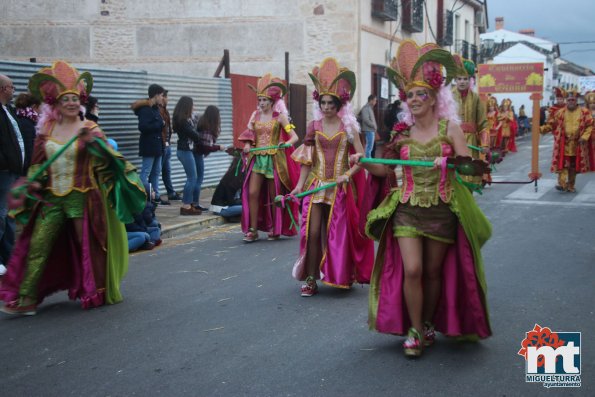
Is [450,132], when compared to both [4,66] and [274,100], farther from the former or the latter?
[4,66]

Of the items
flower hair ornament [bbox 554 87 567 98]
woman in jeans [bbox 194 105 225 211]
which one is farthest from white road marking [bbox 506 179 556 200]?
woman in jeans [bbox 194 105 225 211]

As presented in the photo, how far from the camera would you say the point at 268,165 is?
998 cm

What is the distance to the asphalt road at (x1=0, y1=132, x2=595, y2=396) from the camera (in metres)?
4.58

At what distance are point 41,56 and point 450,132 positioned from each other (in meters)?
20.9

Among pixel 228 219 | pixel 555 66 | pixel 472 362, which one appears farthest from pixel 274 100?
pixel 555 66

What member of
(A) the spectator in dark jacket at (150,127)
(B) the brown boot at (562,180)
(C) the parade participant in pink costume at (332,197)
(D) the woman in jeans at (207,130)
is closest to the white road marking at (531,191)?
(B) the brown boot at (562,180)

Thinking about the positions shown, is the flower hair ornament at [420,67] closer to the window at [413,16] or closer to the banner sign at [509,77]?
the window at [413,16]

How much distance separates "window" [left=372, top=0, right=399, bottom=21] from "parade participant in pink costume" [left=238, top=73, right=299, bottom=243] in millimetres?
14670

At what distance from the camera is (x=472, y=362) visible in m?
4.92

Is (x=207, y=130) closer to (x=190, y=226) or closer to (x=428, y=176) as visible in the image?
(x=190, y=226)

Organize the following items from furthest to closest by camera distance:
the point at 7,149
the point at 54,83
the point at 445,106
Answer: the point at 7,149 → the point at 54,83 → the point at 445,106

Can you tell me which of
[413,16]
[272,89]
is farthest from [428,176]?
[413,16]

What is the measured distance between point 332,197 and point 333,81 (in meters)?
1.08

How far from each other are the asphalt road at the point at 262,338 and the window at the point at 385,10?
53.2ft
